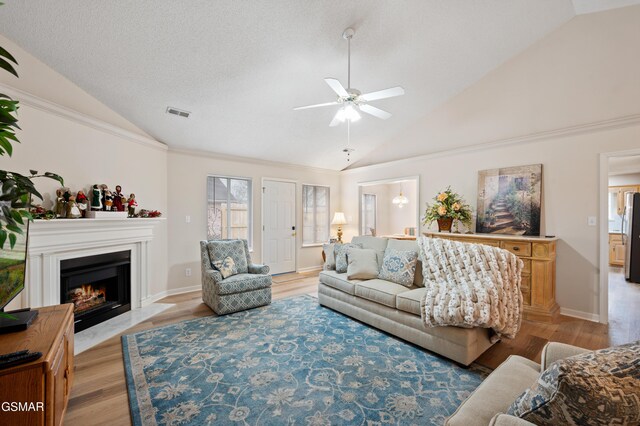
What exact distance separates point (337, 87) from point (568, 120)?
3.29 meters

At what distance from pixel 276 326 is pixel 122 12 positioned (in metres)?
3.38

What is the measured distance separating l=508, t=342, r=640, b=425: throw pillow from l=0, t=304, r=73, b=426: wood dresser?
2.08 meters

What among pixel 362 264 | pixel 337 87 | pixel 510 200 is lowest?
pixel 362 264

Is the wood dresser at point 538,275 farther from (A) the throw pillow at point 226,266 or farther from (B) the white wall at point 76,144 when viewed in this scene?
(B) the white wall at point 76,144

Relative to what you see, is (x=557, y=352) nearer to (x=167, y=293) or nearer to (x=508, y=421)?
(x=508, y=421)

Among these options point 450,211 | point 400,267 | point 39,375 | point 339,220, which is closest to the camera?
point 39,375

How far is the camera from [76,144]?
3131 millimetres

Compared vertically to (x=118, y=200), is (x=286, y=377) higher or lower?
lower

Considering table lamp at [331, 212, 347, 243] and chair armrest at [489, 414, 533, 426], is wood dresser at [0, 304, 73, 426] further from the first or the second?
table lamp at [331, 212, 347, 243]

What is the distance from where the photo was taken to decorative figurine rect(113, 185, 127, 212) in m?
3.50

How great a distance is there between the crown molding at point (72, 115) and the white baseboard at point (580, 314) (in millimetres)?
6202

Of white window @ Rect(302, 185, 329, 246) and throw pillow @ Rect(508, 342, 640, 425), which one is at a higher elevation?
white window @ Rect(302, 185, 329, 246)

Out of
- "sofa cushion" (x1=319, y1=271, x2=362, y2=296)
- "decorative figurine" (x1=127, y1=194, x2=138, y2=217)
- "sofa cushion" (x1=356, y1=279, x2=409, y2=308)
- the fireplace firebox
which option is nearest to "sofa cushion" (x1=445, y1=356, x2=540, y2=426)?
"sofa cushion" (x1=356, y1=279, x2=409, y2=308)

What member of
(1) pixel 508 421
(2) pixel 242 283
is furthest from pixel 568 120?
(2) pixel 242 283
